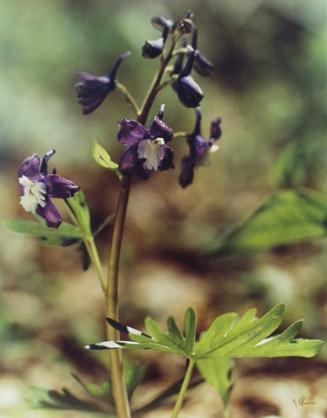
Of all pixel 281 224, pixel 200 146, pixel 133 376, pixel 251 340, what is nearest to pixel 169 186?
pixel 281 224

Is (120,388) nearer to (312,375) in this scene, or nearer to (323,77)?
(312,375)

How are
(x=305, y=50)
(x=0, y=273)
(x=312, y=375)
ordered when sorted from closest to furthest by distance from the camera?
(x=312, y=375) < (x=0, y=273) < (x=305, y=50)

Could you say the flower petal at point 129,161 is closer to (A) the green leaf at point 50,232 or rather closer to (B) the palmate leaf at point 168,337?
(A) the green leaf at point 50,232

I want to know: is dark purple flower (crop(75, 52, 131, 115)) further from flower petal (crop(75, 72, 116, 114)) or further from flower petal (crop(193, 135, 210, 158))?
flower petal (crop(193, 135, 210, 158))

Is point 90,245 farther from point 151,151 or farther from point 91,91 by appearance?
point 91,91

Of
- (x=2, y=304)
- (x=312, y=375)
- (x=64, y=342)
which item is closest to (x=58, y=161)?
(x=2, y=304)

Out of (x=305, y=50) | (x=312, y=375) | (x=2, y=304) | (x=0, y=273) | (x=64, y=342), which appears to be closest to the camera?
(x=312, y=375)

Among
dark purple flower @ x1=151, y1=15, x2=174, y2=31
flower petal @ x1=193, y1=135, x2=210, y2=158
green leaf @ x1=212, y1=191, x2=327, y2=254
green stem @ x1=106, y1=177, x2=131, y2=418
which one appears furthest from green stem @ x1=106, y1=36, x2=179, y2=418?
green leaf @ x1=212, y1=191, x2=327, y2=254
